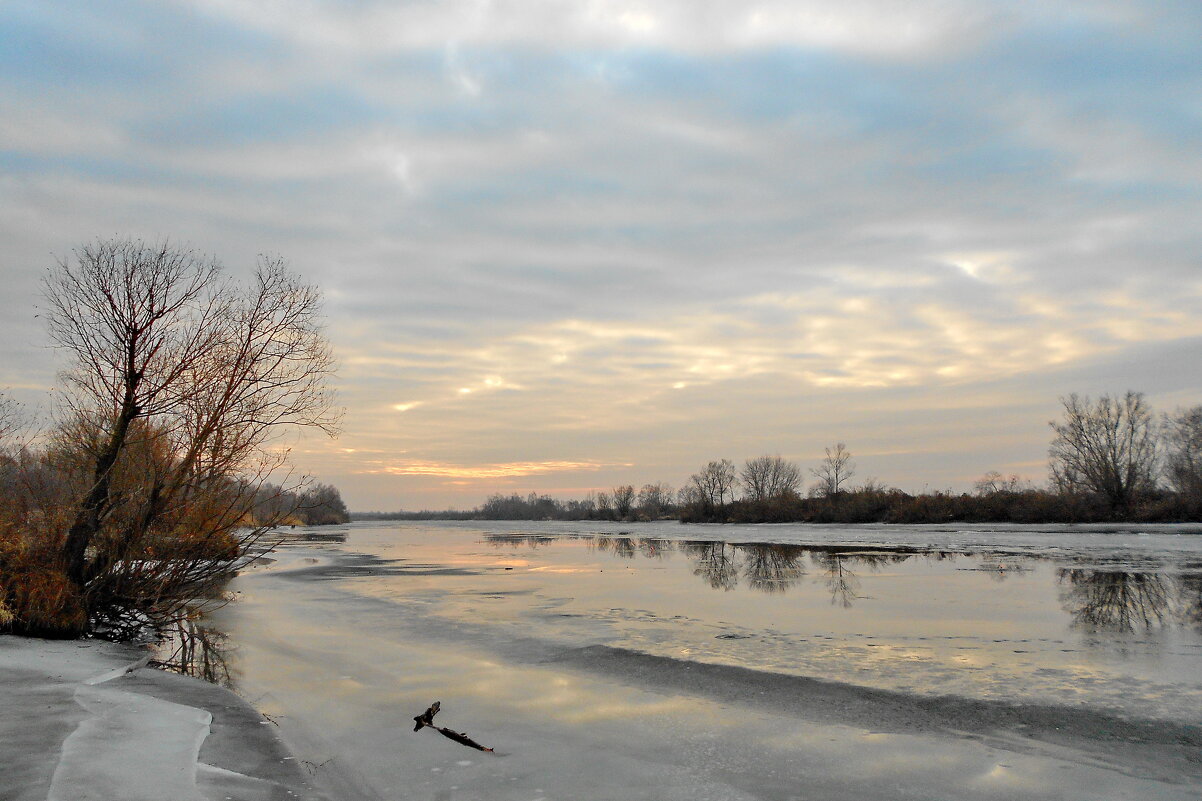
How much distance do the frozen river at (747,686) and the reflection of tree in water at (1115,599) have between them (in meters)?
0.08

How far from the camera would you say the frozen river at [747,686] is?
17.7 ft

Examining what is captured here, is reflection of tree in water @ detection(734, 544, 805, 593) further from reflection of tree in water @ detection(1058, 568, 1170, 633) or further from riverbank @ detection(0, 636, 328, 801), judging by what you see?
riverbank @ detection(0, 636, 328, 801)

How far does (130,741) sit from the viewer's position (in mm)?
5707

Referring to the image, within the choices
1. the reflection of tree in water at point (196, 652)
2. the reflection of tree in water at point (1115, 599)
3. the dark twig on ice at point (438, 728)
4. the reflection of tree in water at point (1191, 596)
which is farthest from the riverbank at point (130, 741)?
the reflection of tree in water at point (1191, 596)

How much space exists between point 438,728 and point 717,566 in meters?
18.8

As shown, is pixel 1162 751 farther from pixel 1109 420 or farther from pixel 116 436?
pixel 1109 420

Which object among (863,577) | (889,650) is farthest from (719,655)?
(863,577)

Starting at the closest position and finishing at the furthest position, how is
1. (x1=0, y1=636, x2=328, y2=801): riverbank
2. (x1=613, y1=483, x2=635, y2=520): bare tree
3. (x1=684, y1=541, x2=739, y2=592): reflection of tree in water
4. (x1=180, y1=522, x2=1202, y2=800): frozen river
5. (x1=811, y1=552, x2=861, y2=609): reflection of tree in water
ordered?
(x1=0, y1=636, x2=328, y2=801): riverbank, (x1=180, y1=522, x2=1202, y2=800): frozen river, (x1=811, y1=552, x2=861, y2=609): reflection of tree in water, (x1=684, y1=541, x2=739, y2=592): reflection of tree in water, (x1=613, y1=483, x2=635, y2=520): bare tree

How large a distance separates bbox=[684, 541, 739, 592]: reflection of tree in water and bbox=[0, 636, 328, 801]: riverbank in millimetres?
12327

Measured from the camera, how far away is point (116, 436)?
1127 cm

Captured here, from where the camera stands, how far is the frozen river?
5410 mm

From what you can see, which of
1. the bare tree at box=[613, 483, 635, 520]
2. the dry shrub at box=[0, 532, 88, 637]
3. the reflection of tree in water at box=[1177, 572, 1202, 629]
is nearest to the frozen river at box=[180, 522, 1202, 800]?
the reflection of tree in water at box=[1177, 572, 1202, 629]

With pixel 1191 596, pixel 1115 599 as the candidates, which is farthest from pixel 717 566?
pixel 1191 596

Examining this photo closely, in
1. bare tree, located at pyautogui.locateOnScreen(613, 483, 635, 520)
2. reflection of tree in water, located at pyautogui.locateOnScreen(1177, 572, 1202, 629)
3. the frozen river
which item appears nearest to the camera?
the frozen river
